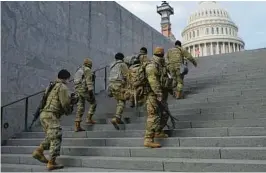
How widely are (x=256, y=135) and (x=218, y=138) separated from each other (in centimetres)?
71

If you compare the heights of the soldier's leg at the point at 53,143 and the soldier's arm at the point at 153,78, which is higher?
the soldier's arm at the point at 153,78

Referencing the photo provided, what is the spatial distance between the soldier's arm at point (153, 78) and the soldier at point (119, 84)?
1.66 metres

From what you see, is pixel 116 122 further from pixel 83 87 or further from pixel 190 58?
pixel 190 58

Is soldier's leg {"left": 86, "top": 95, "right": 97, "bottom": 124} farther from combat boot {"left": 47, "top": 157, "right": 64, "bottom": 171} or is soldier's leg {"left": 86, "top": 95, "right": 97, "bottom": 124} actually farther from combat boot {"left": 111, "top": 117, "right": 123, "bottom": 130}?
combat boot {"left": 47, "top": 157, "right": 64, "bottom": 171}

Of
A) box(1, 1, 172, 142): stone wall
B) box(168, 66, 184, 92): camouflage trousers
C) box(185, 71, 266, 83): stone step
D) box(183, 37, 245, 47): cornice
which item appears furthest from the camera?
box(183, 37, 245, 47): cornice

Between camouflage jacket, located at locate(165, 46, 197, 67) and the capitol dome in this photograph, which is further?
the capitol dome

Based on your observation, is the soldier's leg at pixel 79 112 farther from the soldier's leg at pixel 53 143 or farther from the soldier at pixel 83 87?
the soldier's leg at pixel 53 143

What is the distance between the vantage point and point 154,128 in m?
5.95

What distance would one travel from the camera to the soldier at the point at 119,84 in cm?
754

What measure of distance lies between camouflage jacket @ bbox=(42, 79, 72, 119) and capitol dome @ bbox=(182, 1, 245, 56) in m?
66.2

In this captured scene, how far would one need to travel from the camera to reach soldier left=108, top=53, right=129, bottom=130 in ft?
24.7

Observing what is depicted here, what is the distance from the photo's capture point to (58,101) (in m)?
5.86

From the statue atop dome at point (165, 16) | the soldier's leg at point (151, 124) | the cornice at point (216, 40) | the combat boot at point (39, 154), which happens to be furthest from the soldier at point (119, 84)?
the cornice at point (216, 40)

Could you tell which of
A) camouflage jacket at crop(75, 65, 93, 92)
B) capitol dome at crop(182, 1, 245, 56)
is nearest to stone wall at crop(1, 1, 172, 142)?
camouflage jacket at crop(75, 65, 93, 92)
